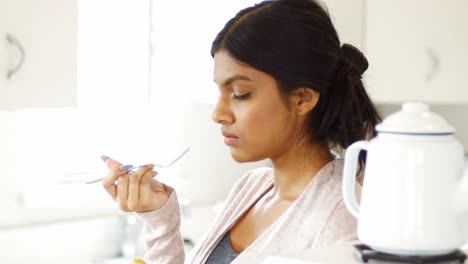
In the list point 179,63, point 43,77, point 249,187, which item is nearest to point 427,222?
point 249,187

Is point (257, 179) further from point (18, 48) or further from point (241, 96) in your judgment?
point (18, 48)

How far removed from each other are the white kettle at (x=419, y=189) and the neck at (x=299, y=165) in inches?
23.0

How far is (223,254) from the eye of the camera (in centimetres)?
154

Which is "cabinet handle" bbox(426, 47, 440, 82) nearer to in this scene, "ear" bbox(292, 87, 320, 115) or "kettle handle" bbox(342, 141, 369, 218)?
"ear" bbox(292, 87, 320, 115)

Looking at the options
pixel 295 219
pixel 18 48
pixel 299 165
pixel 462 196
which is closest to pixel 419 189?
pixel 462 196

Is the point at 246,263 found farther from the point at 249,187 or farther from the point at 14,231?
the point at 14,231

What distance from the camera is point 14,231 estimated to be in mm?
2535

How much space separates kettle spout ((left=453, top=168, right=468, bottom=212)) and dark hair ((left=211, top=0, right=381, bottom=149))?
0.58m

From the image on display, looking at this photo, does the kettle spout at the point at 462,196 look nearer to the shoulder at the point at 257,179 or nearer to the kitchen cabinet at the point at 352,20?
the shoulder at the point at 257,179

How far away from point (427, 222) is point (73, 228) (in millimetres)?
1943

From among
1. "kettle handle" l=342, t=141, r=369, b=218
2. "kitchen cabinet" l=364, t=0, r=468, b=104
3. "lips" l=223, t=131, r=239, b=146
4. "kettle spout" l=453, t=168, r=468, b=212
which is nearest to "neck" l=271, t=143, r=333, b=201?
"lips" l=223, t=131, r=239, b=146

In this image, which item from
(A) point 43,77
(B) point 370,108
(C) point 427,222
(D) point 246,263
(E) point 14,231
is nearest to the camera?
(C) point 427,222

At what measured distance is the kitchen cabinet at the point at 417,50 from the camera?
8.63 feet

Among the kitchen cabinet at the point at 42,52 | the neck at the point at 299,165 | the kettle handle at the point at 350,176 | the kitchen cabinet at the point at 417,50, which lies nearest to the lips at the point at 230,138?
the neck at the point at 299,165
